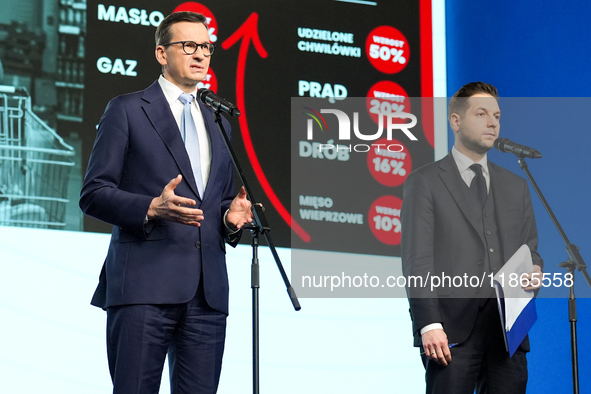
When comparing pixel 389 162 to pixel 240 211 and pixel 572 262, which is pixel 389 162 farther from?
pixel 240 211

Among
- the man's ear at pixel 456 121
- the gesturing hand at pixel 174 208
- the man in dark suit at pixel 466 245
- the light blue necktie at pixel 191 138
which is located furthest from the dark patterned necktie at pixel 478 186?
the gesturing hand at pixel 174 208

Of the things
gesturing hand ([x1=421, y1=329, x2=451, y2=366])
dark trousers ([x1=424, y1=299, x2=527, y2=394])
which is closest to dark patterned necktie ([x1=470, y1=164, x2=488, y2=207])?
dark trousers ([x1=424, y1=299, x2=527, y2=394])

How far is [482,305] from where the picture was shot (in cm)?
231

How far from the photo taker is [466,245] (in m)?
2.39

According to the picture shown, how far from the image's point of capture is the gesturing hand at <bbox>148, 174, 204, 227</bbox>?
183 centimetres

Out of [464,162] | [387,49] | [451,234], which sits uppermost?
[387,49]

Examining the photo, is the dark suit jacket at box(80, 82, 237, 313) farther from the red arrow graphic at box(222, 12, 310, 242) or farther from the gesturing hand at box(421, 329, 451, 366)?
the red arrow graphic at box(222, 12, 310, 242)

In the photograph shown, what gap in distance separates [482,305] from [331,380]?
66.5 inches

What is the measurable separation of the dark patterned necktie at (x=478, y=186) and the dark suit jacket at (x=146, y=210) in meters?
0.92

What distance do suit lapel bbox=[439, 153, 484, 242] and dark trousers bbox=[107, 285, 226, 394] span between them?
925 millimetres

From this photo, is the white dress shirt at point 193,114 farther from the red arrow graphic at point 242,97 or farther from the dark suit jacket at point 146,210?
the red arrow graphic at point 242,97

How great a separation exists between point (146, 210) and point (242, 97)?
7.18ft

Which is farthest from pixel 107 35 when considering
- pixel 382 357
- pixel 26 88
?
pixel 382 357

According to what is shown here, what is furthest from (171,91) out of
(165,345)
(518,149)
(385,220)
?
(385,220)
